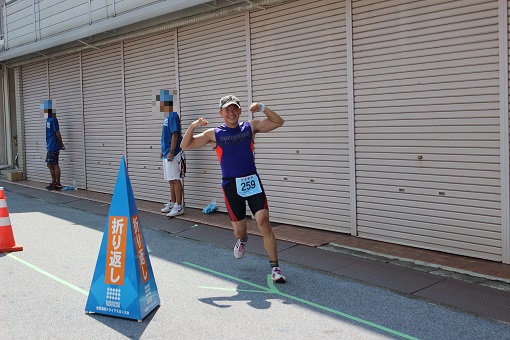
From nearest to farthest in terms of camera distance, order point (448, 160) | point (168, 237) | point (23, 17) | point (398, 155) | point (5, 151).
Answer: point (448, 160)
point (398, 155)
point (168, 237)
point (23, 17)
point (5, 151)

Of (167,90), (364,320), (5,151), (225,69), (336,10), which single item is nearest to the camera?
(364,320)

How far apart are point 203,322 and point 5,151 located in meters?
16.2

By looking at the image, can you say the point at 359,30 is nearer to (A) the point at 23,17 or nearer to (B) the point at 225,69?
(B) the point at 225,69

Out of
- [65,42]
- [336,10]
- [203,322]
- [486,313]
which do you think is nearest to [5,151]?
[65,42]

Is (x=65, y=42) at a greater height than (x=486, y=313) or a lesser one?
greater

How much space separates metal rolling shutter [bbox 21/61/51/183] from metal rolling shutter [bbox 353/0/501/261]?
1064 centimetres

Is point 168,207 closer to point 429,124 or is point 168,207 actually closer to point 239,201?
point 239,201

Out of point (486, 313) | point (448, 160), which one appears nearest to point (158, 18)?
point (448, 160)

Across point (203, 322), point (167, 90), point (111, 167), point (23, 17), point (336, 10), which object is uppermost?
point (23, 17)

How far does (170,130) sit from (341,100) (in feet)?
11.2

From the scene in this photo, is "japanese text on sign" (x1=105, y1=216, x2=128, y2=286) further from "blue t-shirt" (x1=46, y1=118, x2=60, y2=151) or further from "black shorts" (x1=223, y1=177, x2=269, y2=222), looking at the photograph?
"blue t-shirt" (x1=46, y1=118, x2=60, y2=151)

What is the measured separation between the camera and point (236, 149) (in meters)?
6.00

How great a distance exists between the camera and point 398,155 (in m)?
7.25

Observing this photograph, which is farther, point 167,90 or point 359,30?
point 167,90
